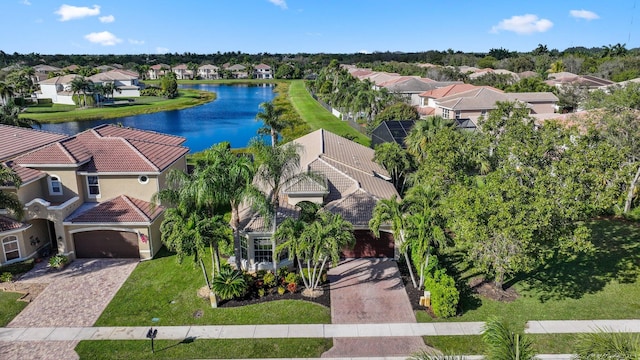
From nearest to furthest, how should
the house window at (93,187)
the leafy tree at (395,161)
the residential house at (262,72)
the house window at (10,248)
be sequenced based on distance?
the house window at (10,248), the house window at (93,187), the leafy tree at (395,161), the residential house at (262,72)

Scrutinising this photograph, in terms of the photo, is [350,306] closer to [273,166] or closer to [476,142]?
[273,166]


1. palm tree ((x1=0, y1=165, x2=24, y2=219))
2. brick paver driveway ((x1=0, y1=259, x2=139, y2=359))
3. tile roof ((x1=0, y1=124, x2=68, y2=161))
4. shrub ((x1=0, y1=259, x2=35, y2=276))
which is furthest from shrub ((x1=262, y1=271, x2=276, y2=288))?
tile roof ((x1=0, y1=124, x2=68, y2=161))

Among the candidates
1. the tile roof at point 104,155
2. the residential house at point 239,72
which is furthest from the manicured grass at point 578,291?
the residential house at point 239,72

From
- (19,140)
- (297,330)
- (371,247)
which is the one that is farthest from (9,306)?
(371,247)

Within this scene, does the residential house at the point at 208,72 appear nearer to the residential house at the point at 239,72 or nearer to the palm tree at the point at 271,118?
the residential house at the point at 239,72

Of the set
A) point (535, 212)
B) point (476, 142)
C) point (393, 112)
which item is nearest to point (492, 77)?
point (393, 112)
